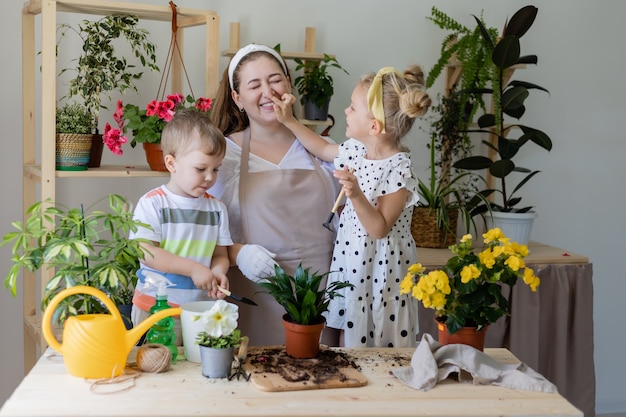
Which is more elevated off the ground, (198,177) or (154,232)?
(198,177)

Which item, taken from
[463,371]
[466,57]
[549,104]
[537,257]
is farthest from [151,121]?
[549,104]

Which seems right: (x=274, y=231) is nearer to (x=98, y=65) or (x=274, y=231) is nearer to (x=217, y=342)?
(x=217, y=342)

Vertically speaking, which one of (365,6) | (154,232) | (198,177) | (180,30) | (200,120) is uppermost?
(365,6)

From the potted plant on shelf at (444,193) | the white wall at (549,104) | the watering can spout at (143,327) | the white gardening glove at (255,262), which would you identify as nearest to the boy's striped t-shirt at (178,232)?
the white gardening glove at (255,262)

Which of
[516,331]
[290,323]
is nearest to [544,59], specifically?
[516,331]

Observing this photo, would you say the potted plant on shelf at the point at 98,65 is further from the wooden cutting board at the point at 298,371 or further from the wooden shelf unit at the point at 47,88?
the wooden cutting board at the point at 298,371

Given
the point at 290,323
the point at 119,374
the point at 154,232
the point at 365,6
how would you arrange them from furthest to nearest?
the point at 365,6 → the point at 154,232 → the point at 290,323 → the point at 119,374

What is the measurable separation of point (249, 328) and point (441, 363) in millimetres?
792

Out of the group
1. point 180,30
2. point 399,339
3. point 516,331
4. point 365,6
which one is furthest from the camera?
point 365,6

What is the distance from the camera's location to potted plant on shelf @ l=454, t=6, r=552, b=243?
3.18 m

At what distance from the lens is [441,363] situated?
70.2 inches

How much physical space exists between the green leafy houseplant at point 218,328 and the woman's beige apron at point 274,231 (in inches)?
25.0

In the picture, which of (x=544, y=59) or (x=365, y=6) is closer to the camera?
(x=365, y=6)

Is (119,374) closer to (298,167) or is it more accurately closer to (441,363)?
(441,363)
